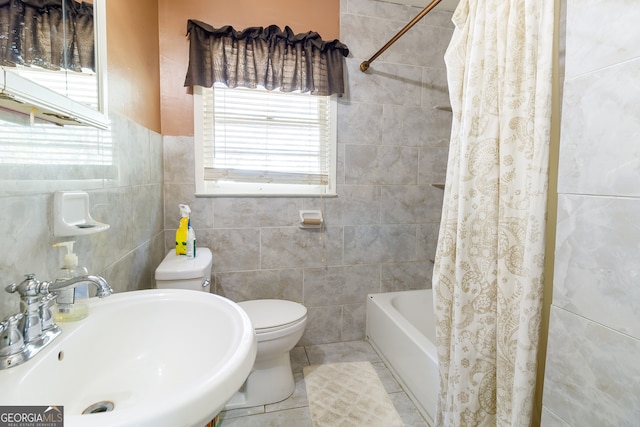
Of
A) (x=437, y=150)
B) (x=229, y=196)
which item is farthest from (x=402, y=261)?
(x=229, y=196)

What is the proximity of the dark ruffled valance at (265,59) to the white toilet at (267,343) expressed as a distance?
1.09 metres

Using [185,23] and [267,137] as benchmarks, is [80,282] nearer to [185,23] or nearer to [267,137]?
[267,137]

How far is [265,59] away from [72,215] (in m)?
1.50

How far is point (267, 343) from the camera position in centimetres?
157

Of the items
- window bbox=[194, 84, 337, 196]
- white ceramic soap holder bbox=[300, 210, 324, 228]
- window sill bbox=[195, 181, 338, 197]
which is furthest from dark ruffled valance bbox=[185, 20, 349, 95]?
white ceramic soap holder bbox=[300, 210, 324, 228]

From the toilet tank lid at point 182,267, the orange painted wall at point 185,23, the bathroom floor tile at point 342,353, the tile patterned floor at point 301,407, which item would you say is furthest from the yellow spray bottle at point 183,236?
the bathroom floor tile at point 342,353

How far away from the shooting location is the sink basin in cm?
46

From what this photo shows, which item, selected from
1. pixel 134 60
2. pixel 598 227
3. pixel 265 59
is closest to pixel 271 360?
pixel 598 227

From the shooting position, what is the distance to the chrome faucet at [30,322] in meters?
0.56

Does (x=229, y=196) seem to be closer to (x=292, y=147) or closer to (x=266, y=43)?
(x=292, y=147)

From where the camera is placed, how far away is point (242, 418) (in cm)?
155

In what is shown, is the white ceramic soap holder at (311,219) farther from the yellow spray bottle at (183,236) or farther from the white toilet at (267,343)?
the yellow spray bottle at (183,236)

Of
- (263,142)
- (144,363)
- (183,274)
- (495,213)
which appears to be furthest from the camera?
(263,142)

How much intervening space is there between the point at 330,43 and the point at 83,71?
1.52 meters
